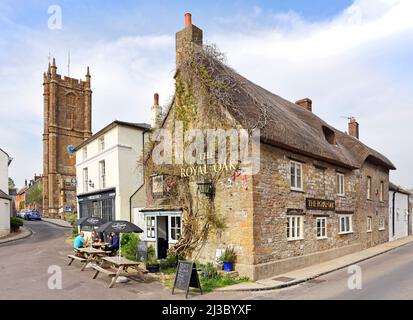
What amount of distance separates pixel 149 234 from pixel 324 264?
316 inches

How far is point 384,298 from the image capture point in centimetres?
953

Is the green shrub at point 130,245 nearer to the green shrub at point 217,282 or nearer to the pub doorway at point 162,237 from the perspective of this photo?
the pub doorway at point 162,237

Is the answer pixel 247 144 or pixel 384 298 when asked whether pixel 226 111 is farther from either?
pixel 384 298

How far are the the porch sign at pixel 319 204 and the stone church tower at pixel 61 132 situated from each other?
45340 mm

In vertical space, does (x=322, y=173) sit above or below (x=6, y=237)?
above

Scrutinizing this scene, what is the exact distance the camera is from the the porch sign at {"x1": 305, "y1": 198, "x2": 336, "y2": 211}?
16.0 meters

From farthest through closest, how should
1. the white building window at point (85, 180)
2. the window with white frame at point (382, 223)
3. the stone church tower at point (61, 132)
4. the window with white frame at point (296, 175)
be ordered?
the stone church tower at point (61, 132) → the window with white frame at point (382, 223) → the white building window at point (85, 180) → the window with white frame at point (296, 175)

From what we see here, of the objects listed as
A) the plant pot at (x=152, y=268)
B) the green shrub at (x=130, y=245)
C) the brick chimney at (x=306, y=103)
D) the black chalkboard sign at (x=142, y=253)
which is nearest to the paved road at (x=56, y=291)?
the plant pot at (x=152, y=268)

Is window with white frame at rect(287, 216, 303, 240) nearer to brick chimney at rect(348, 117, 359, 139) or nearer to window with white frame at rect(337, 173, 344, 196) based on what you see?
window with white frame at rect(337, 173, 344, 196)

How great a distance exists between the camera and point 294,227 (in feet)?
49.2

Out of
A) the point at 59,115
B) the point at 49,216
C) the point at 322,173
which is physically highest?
the point at 59,115

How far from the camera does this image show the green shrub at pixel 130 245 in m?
17.2

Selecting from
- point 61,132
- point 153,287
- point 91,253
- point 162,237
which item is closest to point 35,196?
point 61,132

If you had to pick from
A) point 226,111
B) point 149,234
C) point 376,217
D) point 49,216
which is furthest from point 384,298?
point 49,216
